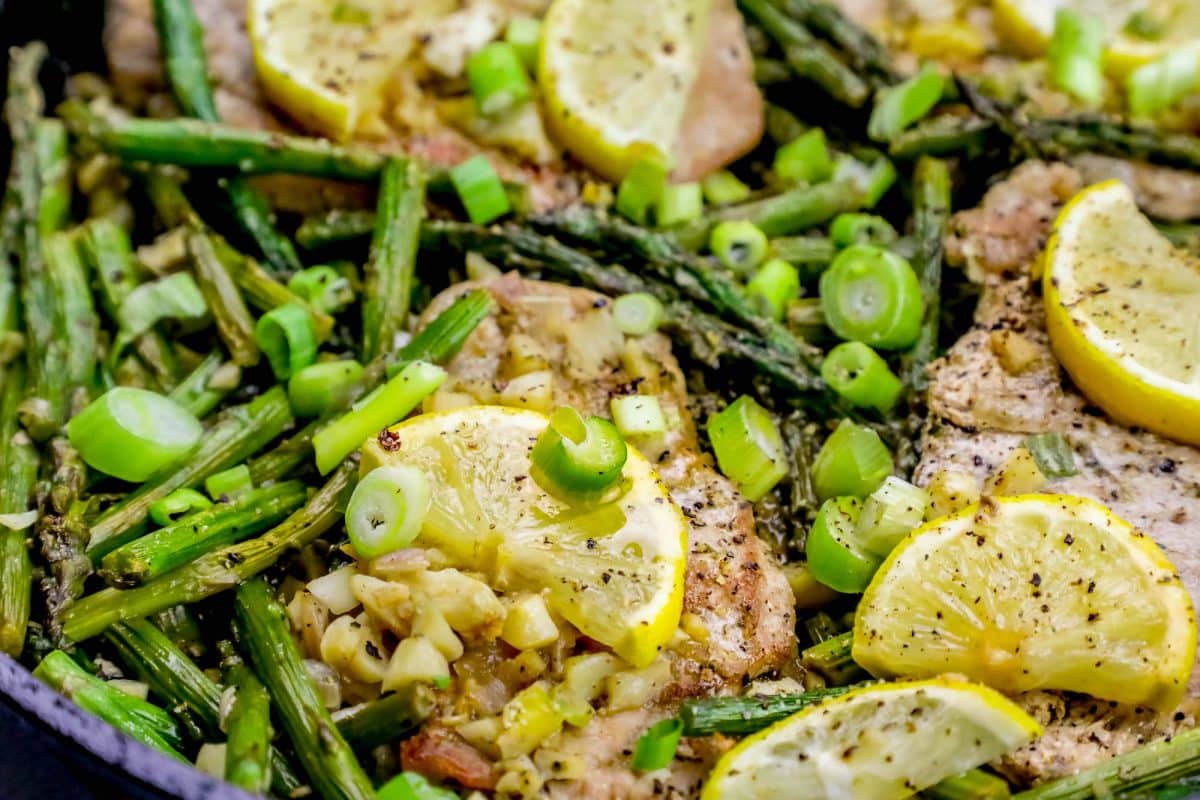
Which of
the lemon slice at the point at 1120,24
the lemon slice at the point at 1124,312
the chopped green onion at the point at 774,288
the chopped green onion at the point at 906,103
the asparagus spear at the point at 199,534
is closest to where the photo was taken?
the asparagus spear at the point at 199,534

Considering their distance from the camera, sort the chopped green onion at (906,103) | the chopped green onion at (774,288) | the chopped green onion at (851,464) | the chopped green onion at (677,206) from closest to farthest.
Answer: the chopped green onion at (851,464) → the chopped green onion at (774,288) → the chopped green onion at (677,206) → the chopped green onion at (906,103)

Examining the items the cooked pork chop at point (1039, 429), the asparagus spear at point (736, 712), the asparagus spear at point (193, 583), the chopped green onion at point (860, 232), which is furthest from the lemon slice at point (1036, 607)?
the asparagus spear at point (193, 583)

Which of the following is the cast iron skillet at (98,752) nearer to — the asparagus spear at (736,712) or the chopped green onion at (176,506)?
the chopped green onion at (176,506)

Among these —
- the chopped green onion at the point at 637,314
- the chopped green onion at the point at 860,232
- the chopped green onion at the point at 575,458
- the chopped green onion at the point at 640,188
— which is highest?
the chopped green onion at the point at 640,188

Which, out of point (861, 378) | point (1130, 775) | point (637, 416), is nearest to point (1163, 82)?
point (861, 378)

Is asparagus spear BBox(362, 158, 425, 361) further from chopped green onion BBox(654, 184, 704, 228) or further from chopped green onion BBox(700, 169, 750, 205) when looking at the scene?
chopped green onion BBox(700, 169, 750, 205)

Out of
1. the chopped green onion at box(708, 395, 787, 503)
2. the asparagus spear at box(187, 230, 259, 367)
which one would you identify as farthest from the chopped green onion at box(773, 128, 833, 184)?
the asparagus spear at box(187, 230, 259, 367)

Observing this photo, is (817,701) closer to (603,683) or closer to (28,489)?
(603,683)

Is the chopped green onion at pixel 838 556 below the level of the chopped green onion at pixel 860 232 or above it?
below
